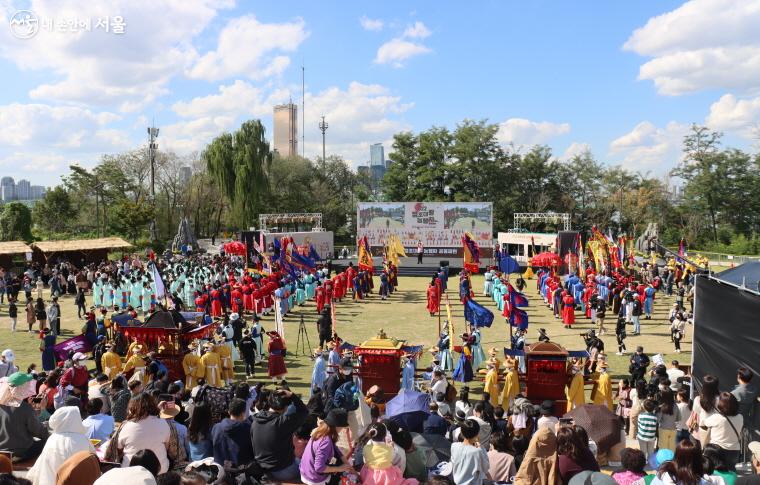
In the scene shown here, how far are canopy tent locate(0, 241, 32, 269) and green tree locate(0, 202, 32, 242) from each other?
1017cm

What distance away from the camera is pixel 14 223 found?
127 feet

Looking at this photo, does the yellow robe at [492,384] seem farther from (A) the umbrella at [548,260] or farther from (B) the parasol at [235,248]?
(B) the parasol at [235,248]

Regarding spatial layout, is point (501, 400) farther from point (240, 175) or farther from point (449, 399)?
point (240, 175)

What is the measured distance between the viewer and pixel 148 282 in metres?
20.4

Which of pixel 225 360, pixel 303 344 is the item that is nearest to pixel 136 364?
pixel 225 360

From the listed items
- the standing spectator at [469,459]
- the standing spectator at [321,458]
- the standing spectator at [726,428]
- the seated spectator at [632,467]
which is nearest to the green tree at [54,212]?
the standing spectator at [321,458]

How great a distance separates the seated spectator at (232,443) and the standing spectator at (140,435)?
1.51 feet

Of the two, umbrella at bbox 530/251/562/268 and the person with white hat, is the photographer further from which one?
umbrella at bbox 530/251/562/268

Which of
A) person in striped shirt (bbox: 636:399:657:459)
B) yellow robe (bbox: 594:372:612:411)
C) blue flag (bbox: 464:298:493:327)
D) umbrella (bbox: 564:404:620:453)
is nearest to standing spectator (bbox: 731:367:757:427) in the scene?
person in striped shirt (bbox: 636:399:657:459)

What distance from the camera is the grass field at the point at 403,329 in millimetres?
14648

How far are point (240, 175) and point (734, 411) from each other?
3932cm

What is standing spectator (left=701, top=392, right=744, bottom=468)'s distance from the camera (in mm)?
6570

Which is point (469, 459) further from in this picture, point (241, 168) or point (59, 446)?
point (241, 168)

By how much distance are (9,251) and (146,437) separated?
27.9m
